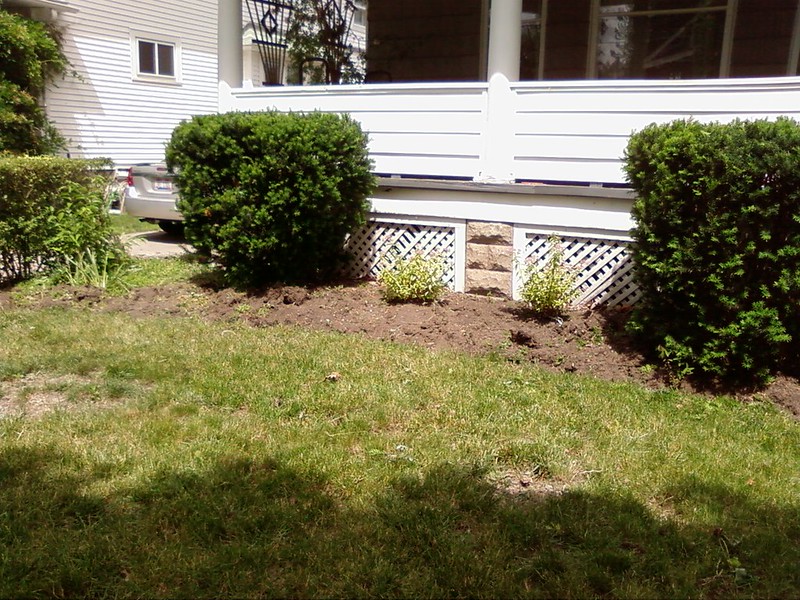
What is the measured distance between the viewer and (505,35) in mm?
6691

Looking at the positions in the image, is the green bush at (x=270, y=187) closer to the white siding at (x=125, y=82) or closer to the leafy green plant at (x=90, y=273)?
the leafy green plant at (x=90, y=273)

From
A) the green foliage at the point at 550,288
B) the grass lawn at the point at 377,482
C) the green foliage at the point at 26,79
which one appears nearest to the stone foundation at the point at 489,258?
the green foliage at the point at 550,288

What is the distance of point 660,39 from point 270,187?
248 inches

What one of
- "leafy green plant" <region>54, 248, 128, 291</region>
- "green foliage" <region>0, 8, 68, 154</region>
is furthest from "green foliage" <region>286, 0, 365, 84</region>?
"leafy green plant" <region>54, 248, 128, 291</region>

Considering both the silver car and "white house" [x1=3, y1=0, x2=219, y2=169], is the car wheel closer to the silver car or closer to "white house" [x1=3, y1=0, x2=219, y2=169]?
the silver car

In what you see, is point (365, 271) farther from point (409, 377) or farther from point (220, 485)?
point (220, 485)

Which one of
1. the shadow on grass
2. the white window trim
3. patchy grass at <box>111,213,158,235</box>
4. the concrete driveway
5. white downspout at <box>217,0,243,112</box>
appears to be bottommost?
the shadow on grass

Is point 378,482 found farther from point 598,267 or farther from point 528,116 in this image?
point 528,116

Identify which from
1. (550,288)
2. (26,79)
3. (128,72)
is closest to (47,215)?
(550,288)

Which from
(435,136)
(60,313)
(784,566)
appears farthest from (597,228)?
(60,313)

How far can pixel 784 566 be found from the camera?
2.98 meters

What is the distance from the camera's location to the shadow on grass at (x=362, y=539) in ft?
9.29

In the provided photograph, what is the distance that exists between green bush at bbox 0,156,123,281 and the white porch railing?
2510 millimetres

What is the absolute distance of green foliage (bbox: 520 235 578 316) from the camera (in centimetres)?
605
